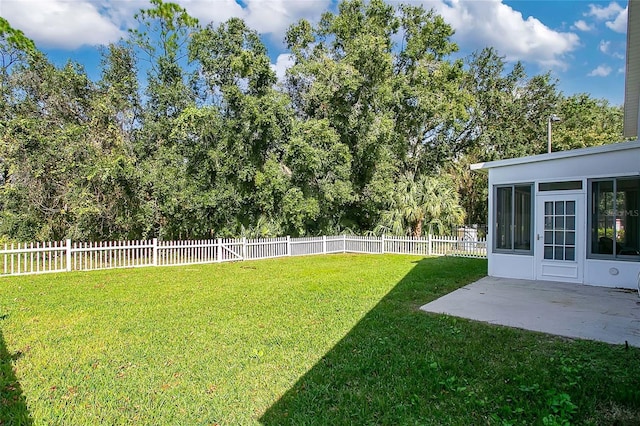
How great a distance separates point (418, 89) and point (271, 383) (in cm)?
1714

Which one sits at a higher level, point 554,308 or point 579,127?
point 579,127

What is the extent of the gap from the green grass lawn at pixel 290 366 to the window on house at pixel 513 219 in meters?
3.26

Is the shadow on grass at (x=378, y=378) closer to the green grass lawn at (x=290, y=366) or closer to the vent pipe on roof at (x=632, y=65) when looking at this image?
the green grass lawn at (x=290, y=366)

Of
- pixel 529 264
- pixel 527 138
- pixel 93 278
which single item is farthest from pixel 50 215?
pixel 527 138

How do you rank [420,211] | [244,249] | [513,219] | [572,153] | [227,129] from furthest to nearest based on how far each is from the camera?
1. [420,211]
2. [227,129]
3. [244,249]
4. [513,219]
5. [572,153]

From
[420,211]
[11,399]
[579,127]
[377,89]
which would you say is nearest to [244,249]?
[420,211]

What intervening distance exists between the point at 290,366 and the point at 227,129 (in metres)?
12.0

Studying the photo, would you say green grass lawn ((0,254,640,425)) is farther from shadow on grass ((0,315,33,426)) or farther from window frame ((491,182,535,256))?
window frame ((491,182,535,256))

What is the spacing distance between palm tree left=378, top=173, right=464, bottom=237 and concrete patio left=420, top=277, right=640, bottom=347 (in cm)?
809

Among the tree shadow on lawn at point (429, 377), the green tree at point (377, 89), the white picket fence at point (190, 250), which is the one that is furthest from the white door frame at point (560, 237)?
the green tree at point (377, 89)

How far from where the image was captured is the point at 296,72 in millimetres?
16891

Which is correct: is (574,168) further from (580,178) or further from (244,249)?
(244,249)

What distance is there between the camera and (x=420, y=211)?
1568 cm

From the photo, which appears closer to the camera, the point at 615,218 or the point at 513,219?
the point at 615,218
